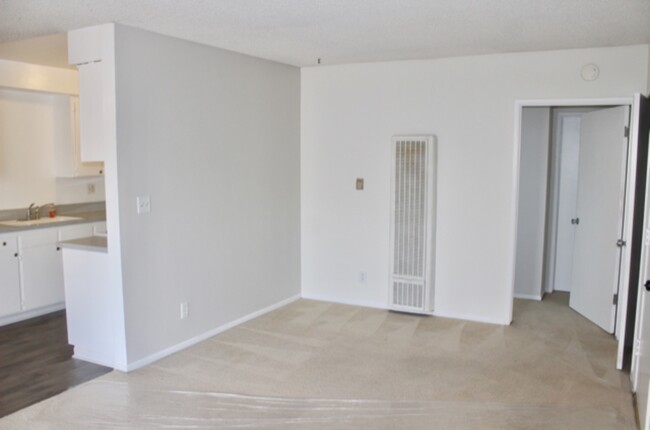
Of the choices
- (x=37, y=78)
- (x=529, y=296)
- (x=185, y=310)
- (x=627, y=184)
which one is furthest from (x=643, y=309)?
(x=37, y=78)

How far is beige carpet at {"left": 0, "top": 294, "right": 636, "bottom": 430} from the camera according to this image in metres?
3.08

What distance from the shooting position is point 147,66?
371 centimetres

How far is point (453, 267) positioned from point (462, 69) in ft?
6.15

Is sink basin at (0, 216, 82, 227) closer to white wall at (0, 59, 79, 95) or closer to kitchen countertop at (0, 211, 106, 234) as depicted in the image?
kitchen countertop at (0, 211, 106, 234)

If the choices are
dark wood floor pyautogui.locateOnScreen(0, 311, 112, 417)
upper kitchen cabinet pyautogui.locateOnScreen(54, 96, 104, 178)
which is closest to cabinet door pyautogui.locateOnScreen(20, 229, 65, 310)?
dark wood floor pyautogui.locateOnScreen(0, 311, 112, 417)

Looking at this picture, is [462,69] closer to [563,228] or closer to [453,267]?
[453,267]

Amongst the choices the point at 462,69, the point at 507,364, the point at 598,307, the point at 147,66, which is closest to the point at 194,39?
the point at 147,66

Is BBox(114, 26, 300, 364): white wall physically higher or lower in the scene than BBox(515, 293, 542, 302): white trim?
higher

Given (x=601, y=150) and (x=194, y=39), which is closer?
(x=194, y=39)

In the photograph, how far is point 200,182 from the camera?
426cm

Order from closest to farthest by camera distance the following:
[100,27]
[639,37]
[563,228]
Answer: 1. [100,27]
2. [639,37]
3. [563,228]

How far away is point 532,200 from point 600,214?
3.23 ft

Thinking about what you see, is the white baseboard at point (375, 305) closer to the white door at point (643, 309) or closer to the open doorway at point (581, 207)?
the open doorway at point (581, 207)

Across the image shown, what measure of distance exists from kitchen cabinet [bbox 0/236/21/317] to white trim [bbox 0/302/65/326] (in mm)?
83
